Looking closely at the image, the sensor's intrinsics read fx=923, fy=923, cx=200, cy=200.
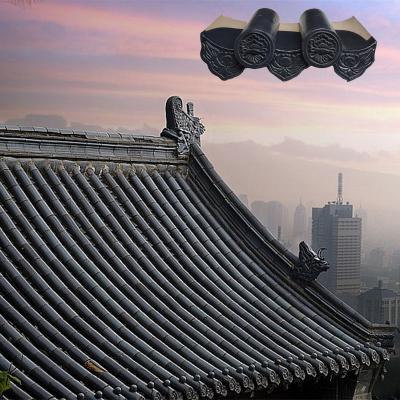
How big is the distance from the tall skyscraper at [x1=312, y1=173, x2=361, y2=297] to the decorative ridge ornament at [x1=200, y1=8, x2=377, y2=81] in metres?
13.9

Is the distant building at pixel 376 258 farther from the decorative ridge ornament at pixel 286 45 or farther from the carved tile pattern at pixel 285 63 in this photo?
the carved tile pattern at pixel 285 63

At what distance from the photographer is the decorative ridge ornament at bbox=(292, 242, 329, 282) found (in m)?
11.3

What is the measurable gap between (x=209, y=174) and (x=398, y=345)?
667 inches

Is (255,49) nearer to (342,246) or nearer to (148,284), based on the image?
(148,284)

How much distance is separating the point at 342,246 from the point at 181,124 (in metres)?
14.1

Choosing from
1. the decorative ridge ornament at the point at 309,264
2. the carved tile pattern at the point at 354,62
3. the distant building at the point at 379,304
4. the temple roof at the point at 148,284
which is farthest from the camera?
the distant building at the point at 379,304

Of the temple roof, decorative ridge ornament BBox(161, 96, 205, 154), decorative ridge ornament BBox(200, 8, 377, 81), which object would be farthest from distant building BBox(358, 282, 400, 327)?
decorative ridge ornament BBox(200, 8, 377, 81)

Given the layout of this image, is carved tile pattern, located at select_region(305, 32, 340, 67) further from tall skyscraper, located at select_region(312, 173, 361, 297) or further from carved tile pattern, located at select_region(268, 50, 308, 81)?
tall skyscraper, located at select_region(312, 173, 361, 297)

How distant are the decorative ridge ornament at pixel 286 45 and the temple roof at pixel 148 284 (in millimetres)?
1430

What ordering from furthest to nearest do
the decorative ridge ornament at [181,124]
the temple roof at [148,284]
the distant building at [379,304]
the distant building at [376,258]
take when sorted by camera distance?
the distant building at [376,258]
the distant building at [379,304]
the decorative ridge ornament at [181,124]
the temple roof at [148,284]

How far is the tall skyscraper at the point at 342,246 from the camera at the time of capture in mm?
25828

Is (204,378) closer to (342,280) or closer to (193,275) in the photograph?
(193,275)

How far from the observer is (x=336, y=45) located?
37.7ft

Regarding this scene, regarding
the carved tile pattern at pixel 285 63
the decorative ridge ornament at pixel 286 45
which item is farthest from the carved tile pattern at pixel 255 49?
the carved tile pattern at pixel 285 63
